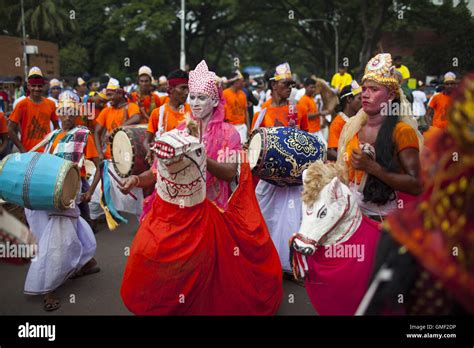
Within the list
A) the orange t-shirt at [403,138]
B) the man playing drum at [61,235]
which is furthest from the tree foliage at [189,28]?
Result: the orange t-shirt at [403,138]

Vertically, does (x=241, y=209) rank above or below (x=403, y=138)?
below

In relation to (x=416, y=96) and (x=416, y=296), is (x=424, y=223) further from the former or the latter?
(x=416, y=96)

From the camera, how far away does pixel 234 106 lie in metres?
11.6

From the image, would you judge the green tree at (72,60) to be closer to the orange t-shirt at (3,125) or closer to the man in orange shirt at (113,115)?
the man in orange shirt at (113,115)

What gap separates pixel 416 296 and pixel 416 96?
16.0 metres

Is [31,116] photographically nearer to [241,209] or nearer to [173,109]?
[173,109]

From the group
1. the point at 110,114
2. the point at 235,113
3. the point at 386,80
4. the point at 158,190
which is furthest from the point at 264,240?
the point at 235,113

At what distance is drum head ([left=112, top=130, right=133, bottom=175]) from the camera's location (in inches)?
215

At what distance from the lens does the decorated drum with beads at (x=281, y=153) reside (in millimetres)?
5316

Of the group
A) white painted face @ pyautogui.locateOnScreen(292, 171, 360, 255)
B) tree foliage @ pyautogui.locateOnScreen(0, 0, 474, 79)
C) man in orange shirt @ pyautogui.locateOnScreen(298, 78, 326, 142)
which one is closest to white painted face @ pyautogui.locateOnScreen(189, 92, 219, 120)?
white painted face @ pyautogui.locateOnScreen(292, 171, 360, 255)

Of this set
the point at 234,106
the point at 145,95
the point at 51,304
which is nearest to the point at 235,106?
the point at 234,106

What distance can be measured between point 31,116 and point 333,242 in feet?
19.1

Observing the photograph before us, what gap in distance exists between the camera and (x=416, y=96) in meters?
16.9

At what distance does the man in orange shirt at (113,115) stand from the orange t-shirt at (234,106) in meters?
3.17
